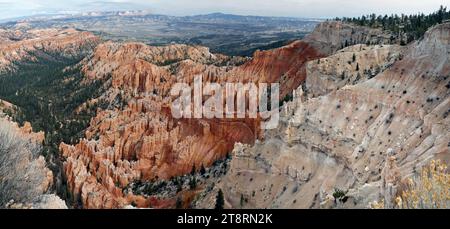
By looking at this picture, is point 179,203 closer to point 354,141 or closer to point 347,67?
point 354,141

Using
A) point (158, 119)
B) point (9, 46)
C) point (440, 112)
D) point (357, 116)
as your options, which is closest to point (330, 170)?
point (357, 116)

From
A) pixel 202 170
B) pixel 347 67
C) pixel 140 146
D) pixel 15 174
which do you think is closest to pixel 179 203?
pixel 202 170

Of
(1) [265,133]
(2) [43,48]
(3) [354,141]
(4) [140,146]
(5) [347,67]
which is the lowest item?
(2) [43,48]

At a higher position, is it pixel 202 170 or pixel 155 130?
pixel 155 130

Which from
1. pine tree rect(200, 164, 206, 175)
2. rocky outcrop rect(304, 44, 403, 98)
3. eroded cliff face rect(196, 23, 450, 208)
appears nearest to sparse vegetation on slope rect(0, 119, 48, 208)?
eroded cliff face rect(196, 23, 450, 208)

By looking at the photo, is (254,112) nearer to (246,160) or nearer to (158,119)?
(158,119)

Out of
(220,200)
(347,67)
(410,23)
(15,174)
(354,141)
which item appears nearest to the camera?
(15,174)

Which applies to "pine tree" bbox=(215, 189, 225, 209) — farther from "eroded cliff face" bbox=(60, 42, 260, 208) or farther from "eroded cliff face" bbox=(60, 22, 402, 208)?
"eroded cliff face" bbox=(60, 42, 260, 208)

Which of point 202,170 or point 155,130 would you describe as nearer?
point 202,170
